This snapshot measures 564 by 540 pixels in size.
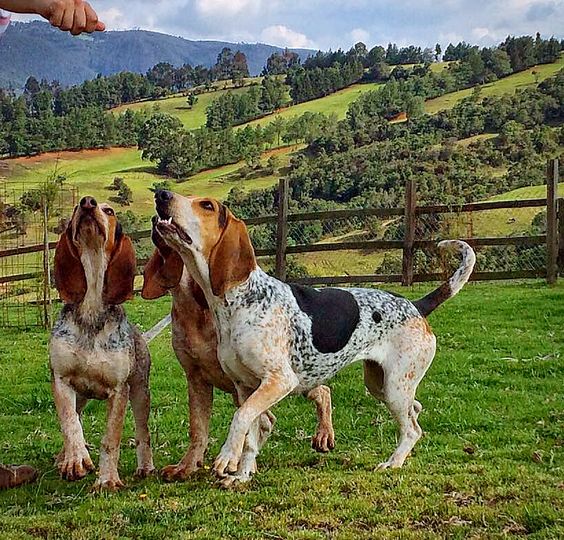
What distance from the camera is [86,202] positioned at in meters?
5.32

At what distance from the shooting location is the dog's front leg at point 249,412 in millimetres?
4938

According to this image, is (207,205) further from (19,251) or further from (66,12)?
(19,251)

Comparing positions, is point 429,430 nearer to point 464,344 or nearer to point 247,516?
point 247,516

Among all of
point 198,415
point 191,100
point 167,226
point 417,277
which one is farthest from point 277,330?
point 191,100

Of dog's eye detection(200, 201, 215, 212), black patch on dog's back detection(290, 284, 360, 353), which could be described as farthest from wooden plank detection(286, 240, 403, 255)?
dog's eye detection(200, 201, 215, 212)

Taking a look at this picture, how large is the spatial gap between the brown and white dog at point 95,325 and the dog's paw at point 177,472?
31 cm

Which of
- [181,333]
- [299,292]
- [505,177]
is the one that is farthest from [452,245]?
[505,177]

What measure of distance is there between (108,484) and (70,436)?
0.41m

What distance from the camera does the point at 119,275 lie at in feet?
18.1

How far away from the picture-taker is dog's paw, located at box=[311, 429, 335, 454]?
255 inches

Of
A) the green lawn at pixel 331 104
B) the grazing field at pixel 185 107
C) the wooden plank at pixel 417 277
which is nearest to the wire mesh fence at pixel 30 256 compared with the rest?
the wooden plank at pixel 417 277

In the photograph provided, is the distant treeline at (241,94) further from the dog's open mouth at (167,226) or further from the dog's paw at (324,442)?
the dog's open mouth at (167,226)

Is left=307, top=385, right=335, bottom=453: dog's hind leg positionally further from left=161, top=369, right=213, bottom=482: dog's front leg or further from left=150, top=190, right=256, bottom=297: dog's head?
left=150, top=190, right=256, bottom=297: dog's head

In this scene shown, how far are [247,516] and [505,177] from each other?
29.2m
